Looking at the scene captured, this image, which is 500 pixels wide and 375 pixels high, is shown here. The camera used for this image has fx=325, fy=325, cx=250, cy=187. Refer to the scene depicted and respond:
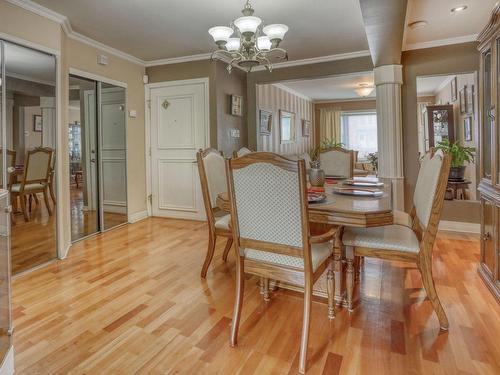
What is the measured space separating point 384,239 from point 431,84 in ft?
20.7

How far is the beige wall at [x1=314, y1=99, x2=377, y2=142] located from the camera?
8.98m

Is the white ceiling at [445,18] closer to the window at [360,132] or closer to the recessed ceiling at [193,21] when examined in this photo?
the recessed ceiling at [193,21]

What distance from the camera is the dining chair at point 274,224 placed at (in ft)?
4.90

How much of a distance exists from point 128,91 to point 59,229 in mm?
2237

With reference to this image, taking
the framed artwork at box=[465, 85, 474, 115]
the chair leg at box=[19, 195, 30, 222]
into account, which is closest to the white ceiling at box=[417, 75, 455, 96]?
the framed artwork at box=[465, 85, 474, 115]

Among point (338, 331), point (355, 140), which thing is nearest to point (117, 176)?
point (338, 331)

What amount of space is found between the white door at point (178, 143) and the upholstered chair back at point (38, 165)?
1959mm

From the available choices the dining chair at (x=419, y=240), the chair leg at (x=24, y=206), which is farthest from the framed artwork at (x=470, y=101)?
the chair leg at (x=24, y=206)

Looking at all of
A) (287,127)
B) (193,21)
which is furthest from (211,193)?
(287,127)

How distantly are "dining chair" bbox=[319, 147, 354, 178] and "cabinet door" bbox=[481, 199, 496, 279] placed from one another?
58.4 inches

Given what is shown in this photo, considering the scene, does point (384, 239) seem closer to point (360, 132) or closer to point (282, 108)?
point (282, 108)

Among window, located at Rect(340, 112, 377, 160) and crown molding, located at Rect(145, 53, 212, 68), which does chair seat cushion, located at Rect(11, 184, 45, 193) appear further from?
window, located at Rect(340, 112, 377, 160)

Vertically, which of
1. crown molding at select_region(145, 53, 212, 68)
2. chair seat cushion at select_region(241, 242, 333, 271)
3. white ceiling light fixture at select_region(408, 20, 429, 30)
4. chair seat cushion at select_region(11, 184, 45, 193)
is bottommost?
chair seat cushion at select_region(241, 242, 333, 271)

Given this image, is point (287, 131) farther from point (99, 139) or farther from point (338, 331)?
point (338, 331)
